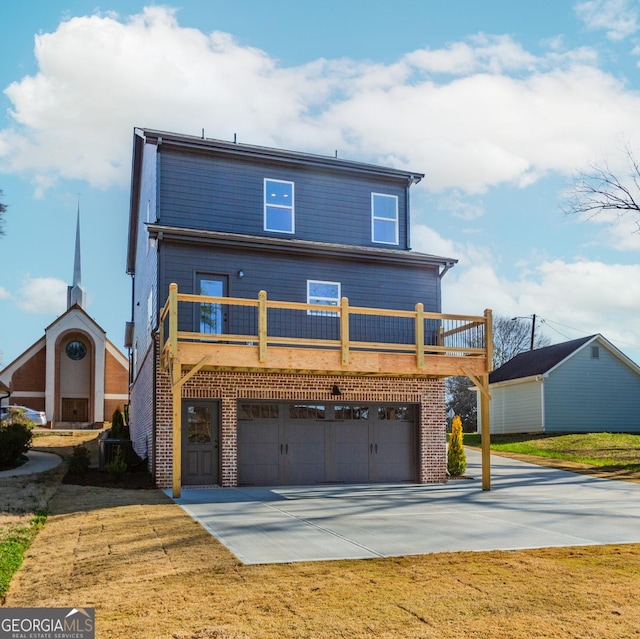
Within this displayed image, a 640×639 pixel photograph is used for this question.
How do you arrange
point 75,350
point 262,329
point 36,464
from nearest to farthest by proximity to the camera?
point 262,329 → point 36,464 → point 75,350

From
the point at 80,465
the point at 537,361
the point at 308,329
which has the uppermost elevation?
the point at 308,329

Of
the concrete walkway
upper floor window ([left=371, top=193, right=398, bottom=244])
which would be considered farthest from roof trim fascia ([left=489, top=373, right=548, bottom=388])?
the concrete walkway

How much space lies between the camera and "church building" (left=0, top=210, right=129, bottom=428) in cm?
4434

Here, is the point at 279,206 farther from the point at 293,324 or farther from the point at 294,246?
the point at 293,324

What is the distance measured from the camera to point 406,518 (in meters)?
11.2

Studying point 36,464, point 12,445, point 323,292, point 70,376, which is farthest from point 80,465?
point 70,376

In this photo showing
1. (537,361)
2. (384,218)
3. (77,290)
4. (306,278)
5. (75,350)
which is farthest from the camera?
(77,290)

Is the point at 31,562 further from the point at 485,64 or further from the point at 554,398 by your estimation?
the point at 554,398

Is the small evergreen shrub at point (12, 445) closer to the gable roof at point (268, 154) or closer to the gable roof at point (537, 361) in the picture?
the gable roof at point (268, 154)

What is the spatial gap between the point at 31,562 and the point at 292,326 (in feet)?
35.2

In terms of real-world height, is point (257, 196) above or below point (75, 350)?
above

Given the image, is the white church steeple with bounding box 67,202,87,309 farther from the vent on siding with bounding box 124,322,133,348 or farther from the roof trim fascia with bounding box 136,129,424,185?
the roof trim fascia with bounding box 136,129,424,185

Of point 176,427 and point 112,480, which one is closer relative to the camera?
point 176,427

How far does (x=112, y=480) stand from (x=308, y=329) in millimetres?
5919
